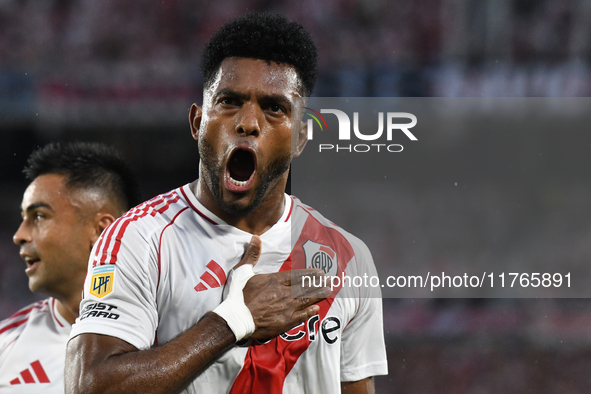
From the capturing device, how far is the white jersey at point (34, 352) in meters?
3.27

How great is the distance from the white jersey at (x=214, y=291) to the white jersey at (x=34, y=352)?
61.1 inches

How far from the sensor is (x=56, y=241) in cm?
325

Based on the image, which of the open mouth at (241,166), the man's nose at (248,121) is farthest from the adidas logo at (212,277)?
the man's nose at (248,121)

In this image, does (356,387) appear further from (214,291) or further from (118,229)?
(118,229)

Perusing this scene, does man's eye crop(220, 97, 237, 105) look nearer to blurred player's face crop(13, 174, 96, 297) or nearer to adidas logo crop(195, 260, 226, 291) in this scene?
adidas logo crop(195, 260, 226, 291)

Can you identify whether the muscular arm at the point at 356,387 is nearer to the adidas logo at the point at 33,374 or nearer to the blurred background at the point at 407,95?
the adidas logo at the point at 33,374

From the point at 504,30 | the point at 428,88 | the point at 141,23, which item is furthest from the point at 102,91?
the point at 504,30

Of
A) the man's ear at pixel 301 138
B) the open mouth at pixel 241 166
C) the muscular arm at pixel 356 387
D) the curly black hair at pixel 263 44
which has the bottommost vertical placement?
the muscular arm at pixel 356 387

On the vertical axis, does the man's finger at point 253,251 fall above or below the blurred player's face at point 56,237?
below

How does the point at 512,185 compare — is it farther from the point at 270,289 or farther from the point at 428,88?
the point at 270,289

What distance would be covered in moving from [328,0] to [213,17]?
5.94ft

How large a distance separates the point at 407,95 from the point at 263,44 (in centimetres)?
593

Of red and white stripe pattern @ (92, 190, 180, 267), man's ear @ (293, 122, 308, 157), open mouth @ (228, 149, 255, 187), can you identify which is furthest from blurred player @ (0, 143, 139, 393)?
man's ear @ (293, 122, 308, 157)

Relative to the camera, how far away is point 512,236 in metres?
6.51
